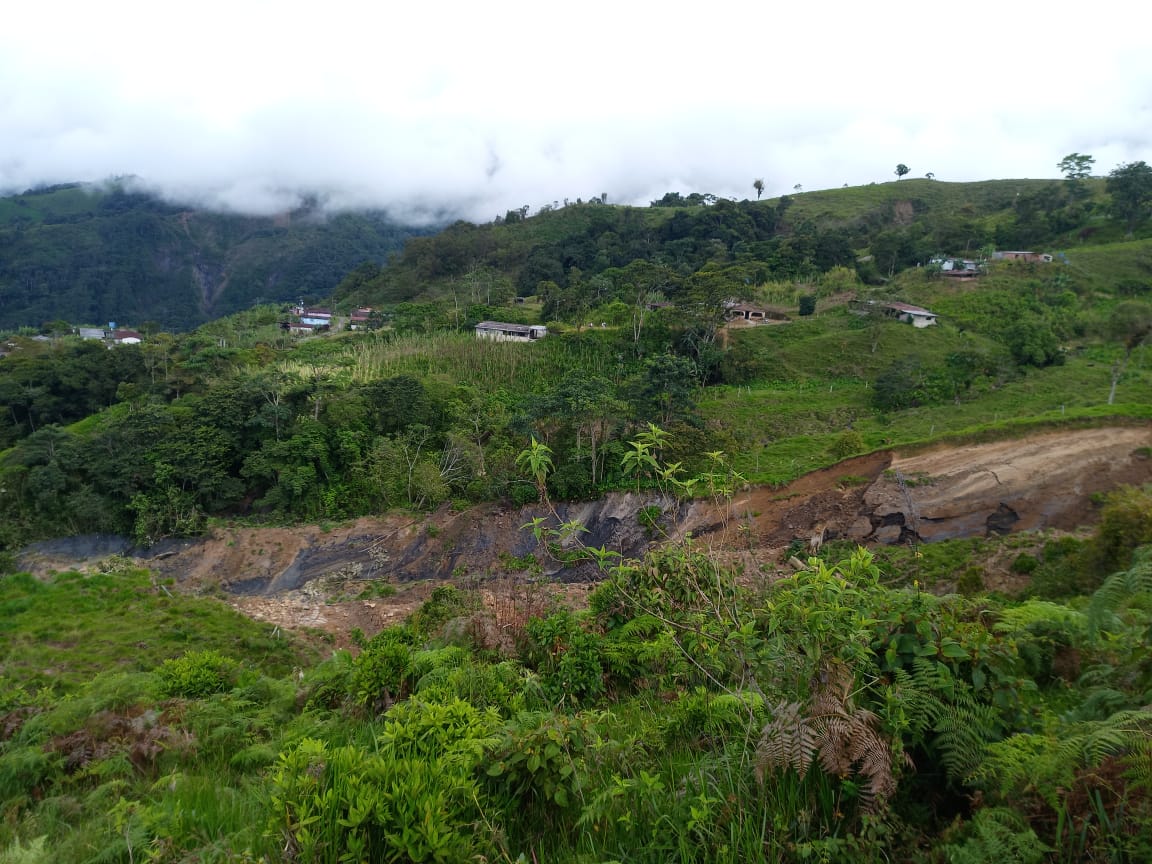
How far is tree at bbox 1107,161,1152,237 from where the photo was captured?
119 ft

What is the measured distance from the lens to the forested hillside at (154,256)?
3329 inches

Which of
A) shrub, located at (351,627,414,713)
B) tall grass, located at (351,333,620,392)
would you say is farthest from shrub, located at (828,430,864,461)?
shrub, located at (351,627,414,713)

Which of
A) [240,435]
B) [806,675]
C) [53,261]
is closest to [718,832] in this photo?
[806,675]

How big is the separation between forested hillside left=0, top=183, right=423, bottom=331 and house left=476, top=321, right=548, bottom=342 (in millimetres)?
74100

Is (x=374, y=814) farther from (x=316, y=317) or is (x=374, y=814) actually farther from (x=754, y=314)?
(x=316, y=317)

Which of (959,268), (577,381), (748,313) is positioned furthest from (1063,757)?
(959,268)

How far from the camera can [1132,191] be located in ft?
120

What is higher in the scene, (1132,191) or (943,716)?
(1132,191)

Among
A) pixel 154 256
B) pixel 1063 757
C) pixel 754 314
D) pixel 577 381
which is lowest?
pixel 577 381

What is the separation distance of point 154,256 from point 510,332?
107786mm

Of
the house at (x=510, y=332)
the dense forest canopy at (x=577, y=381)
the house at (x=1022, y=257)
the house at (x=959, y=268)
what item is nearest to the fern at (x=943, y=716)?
the dense forest canopy at (x=577, y=381)

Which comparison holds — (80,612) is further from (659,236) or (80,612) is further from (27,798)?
(659,236)

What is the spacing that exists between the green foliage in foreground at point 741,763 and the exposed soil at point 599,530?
8272mm

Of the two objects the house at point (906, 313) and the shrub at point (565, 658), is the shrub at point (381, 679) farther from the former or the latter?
the house at point (906, 313)
